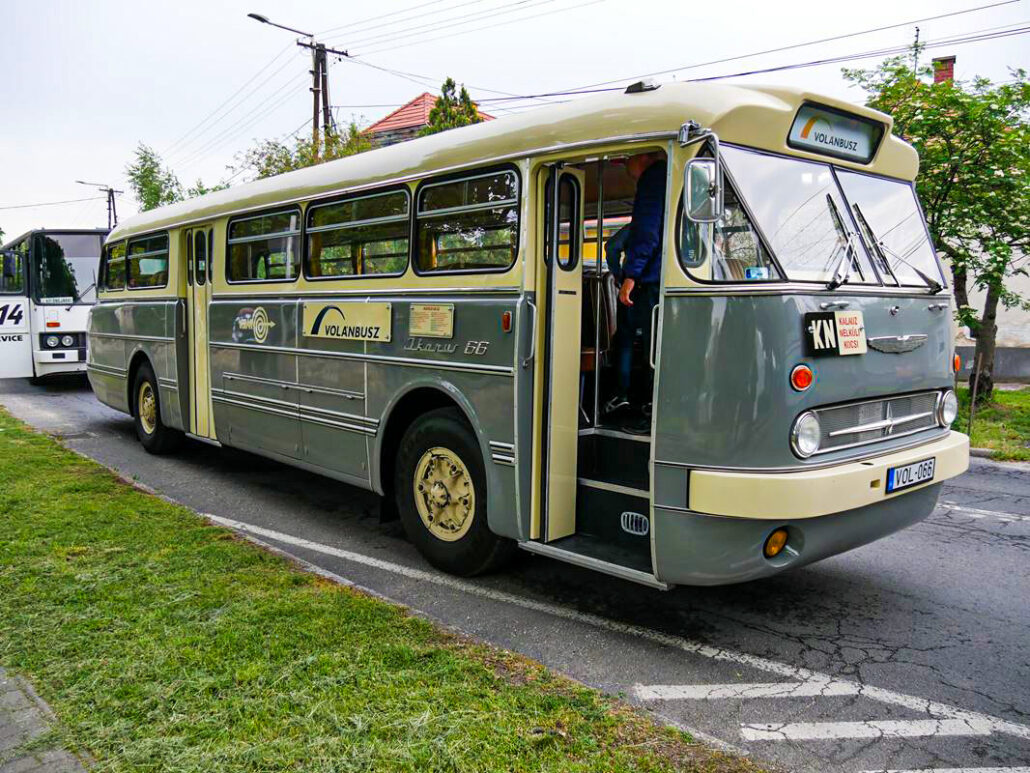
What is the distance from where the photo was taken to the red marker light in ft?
12.3

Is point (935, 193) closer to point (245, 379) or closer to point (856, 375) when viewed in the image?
point (856, 375)

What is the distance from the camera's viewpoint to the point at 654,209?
4.57 m

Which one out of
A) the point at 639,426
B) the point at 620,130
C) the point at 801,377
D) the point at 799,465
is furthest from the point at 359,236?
the point at 799,465

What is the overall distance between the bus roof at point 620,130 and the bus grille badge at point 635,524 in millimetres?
1910

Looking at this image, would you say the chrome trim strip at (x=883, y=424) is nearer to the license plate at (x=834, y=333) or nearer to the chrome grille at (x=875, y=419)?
the chrome grille at (x=875, y=419)

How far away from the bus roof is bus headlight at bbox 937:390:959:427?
1299 mm

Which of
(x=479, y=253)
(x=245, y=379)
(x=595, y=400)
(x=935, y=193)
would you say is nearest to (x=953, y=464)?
(x=595, y=400)

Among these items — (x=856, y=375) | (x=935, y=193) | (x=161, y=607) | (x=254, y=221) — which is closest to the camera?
(x=856, y=375)

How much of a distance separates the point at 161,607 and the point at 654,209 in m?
3.37

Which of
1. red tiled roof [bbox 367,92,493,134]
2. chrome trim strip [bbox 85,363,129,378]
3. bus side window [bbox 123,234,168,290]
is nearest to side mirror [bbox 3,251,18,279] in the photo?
chrome trim strip [bbox 85,363,129,378]

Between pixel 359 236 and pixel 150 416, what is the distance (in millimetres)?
4796

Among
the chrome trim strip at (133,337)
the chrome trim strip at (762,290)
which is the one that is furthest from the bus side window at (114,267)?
the chrome trim strip at (762,290)

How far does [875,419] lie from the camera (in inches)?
166

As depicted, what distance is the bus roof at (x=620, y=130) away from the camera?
390 cm
